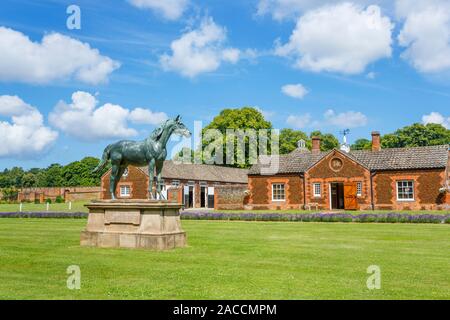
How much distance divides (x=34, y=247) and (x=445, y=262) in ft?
36.7

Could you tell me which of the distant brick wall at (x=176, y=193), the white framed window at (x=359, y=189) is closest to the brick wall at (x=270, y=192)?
the white framed window at (x=359, y=189)

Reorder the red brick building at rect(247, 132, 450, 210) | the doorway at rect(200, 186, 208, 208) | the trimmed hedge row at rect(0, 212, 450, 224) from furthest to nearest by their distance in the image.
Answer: the doorway at rect(200, 186, 208, 208), the red brick building at rect(247, 132, 450, 210), the trimmed hedge row at rect(0, 212, 450, 224)

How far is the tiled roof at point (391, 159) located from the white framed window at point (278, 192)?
50.6 inches

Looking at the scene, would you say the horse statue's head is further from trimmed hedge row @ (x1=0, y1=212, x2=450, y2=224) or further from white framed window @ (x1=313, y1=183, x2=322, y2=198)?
white framed window @ (x1=313, y1=183, x2=322, y2=198)

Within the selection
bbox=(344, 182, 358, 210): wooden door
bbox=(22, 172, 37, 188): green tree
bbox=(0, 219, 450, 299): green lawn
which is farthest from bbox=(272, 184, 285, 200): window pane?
bbox=(22, 172, 37, 188): green tree

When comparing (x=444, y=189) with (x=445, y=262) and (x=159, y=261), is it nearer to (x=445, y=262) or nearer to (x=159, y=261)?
(x=445, y=262)

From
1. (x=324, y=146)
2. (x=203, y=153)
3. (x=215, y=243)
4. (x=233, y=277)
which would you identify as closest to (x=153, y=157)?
(x=215, y=243)

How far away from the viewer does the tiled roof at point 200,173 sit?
157 ft

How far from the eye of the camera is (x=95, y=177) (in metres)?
93.1

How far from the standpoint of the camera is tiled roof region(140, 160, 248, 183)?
47.7 m

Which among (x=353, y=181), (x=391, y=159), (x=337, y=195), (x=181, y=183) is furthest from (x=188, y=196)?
(x=391, y=159)

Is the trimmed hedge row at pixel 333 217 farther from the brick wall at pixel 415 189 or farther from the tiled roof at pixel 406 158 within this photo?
the tiled roof at pixel 406 158

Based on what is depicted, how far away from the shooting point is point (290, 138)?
78438 mm
